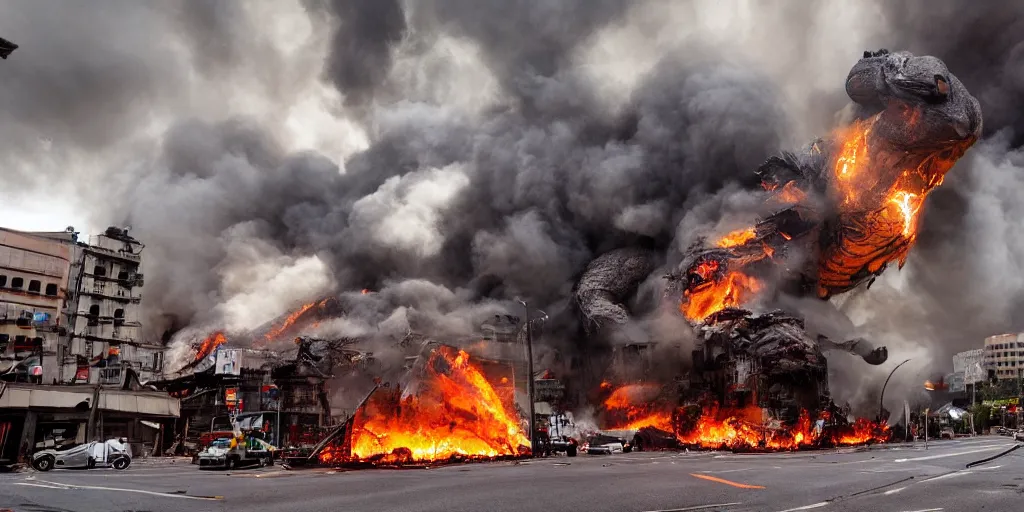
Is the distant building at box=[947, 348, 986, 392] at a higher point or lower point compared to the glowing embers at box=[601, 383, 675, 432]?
higher

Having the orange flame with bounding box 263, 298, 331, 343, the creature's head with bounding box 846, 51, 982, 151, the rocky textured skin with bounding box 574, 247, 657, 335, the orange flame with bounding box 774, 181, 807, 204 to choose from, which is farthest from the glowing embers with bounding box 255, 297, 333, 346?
the creature's head with bounding box 846, 51, 982, 151

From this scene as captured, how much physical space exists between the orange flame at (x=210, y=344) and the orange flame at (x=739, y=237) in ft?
160

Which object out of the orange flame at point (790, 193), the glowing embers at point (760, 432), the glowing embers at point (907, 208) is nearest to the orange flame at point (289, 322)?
the glowing embers at point (760, 432)

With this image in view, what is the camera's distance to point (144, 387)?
5609 cm

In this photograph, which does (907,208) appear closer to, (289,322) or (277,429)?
(277,429)

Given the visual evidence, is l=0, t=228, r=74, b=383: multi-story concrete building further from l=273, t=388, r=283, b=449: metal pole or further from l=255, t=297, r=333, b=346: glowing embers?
l=255, t=297, r=333, b=346: glowing embers

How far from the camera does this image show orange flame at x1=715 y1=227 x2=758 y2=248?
202ft

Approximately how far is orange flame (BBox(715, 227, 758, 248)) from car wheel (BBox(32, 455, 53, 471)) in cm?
5117

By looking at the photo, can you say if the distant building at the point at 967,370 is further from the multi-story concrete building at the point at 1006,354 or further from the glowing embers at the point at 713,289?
the glowing embers at the point at 713,289

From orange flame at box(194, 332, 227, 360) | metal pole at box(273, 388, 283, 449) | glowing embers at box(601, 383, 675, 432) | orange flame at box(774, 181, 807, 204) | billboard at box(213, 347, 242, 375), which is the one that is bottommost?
metal pole at box(273, 388, 283, 449)

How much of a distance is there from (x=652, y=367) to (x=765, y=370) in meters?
9.92

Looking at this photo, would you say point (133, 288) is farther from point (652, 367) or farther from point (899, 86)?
point (899, 86)

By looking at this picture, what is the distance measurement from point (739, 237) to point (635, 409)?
1804cm

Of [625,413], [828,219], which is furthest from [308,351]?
[828,219]
